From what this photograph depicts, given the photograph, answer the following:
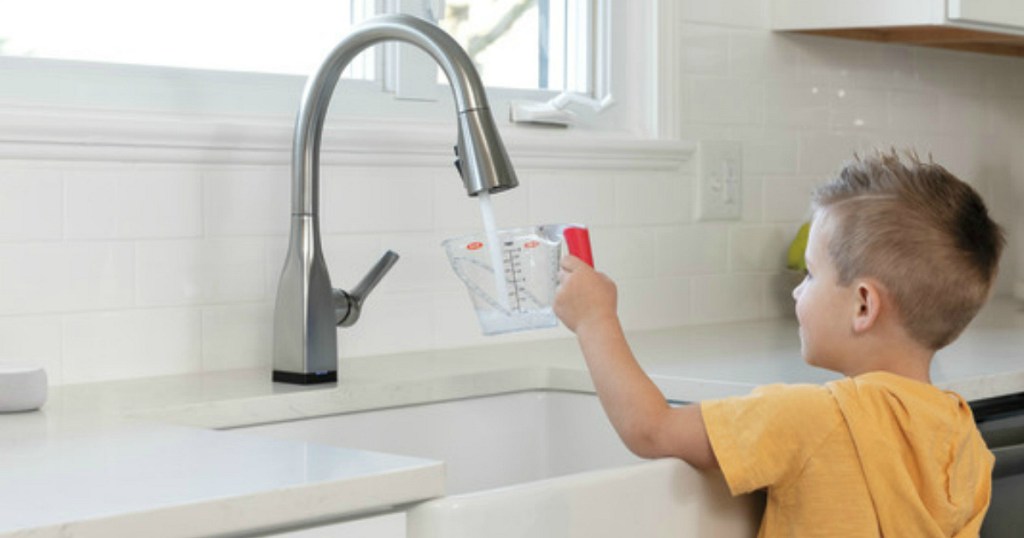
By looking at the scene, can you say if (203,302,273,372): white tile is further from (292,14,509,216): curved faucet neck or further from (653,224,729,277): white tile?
(653,224,729,277): white tile

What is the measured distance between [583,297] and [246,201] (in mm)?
592

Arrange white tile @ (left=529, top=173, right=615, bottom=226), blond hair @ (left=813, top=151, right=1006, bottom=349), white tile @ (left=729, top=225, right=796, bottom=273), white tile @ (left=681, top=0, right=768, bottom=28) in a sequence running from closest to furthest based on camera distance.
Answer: blond hair @ (left=813, top=151, right=1006, bottom=349)
white tile @ (left=529, top=173, right=615, bottom=226)
white tile @ (left=681, top=0, right=768, bottom=28)
white tile @ (left=729, top=225, right=796, bottom=273)

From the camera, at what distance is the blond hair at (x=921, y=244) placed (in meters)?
1.40

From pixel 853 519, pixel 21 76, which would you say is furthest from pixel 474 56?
pixel 853 519

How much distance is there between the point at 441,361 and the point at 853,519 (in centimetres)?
79

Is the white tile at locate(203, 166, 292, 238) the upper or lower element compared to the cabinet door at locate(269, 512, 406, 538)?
upper

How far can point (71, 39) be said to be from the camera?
180cm

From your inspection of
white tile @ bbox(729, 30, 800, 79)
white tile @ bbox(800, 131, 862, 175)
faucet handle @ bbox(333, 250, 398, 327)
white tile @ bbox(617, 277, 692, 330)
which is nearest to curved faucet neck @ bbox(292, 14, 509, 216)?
faucet handle @ bbox(333, 250, 398, 327)

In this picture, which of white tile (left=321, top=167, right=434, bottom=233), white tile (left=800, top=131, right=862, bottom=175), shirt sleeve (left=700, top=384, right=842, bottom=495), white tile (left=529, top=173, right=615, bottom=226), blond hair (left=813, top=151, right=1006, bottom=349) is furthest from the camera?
white tile (left=800, top=131, right=862, bottom=175)

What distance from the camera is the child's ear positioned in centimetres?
141

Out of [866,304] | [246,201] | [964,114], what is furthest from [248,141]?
[964,114]

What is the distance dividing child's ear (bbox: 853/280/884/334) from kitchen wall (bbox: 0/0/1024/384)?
758 millimetres

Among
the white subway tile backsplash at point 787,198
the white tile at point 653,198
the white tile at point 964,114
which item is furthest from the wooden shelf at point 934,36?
the white tile at point 653,198

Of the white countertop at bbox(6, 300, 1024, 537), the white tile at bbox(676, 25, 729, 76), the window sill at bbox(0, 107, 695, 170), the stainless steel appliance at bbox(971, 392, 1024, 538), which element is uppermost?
the white tile at bbox(676, 25, 729, 76)
